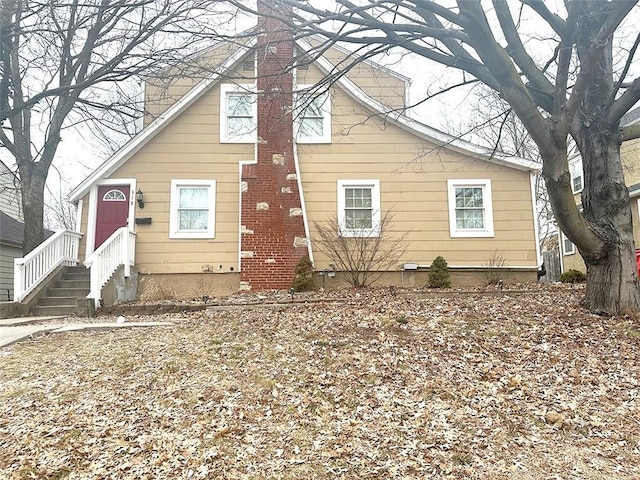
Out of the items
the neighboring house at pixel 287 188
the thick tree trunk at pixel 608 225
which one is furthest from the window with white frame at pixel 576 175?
the thick tree trunk at pixel 608 225

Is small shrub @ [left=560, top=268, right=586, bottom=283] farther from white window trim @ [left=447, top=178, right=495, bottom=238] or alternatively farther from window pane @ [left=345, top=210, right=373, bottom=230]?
window pane @ [left=345, top=210, right=373, bottom=230]

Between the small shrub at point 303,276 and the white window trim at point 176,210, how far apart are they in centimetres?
226

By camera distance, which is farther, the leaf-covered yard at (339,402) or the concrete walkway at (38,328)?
the concrete walkway at (38,328)

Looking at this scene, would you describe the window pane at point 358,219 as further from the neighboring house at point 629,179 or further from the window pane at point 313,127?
the neighboring house at point 629,179

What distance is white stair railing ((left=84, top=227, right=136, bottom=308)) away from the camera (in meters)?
8.44

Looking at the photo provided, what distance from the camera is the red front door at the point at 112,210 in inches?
415

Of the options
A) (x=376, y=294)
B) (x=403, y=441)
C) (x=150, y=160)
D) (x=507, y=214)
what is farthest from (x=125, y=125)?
(x=403, y=441)

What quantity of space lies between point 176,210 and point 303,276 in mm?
3414

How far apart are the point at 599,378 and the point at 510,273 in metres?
6.89

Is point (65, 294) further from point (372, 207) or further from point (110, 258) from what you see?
point (372, 207)

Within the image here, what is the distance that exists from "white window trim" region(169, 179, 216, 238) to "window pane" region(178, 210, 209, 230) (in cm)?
9

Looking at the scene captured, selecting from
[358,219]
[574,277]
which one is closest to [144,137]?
[358,219]

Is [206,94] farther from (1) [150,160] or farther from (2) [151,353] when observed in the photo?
(2) [151,353]

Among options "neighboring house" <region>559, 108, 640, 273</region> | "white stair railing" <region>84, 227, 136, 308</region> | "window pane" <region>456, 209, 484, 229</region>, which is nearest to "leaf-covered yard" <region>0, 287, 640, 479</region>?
"white stair railing" <region>84, 227, 136, 308</region>
